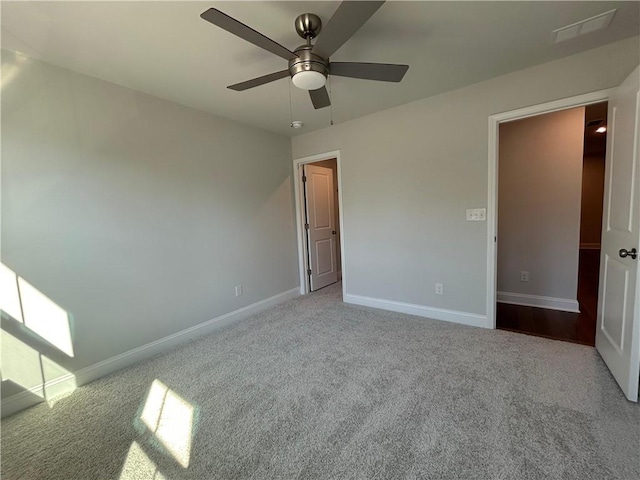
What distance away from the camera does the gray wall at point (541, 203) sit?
9.86 feet

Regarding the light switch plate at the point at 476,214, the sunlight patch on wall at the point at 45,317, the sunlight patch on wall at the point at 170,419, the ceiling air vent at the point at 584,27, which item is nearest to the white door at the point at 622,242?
the ceiling air vent at the point at 584,27

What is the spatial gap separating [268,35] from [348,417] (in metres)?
2.46

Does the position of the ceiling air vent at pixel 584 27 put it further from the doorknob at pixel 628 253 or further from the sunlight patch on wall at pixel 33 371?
the sunlight patch on wall at pixel 33 371

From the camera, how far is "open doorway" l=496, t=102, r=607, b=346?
2.95m

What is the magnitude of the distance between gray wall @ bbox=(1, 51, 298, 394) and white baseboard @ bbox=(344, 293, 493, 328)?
144cm

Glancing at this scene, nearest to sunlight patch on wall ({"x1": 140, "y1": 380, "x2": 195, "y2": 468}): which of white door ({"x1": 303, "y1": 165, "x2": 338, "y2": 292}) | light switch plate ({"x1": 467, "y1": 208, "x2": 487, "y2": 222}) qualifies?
white door ({"x1": 303, "y1": 165, "x2": 338, "y2": 292})

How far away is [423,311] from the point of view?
310 cm

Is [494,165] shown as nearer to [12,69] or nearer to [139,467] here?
[139,467]

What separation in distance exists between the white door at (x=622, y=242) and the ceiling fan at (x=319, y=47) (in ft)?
5.01

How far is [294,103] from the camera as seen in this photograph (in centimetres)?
274

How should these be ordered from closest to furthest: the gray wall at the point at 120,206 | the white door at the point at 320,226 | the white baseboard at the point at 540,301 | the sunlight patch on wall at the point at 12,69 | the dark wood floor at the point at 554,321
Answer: the sunlight patch on wall at the point at 12,69 → the gray wall at the point at 120,206 → the dark wood floor at the point at 554,321 → the white baseboard at the point at 540,301 → the white door at the point at 320,226

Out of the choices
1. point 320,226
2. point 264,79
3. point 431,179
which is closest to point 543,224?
point 431,179

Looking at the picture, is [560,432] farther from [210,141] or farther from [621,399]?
[210,141]

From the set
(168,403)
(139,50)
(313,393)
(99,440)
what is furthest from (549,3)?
(99,440)
